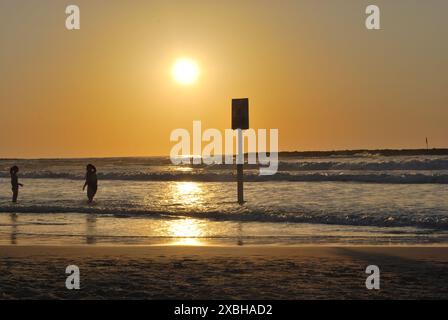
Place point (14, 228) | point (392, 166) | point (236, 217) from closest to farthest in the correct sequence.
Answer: point (14, 228), point (236, 217), point (392, 166)

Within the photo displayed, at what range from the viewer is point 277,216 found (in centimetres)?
1941

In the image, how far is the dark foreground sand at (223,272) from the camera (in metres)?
7.22

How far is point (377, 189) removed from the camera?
3011 cm

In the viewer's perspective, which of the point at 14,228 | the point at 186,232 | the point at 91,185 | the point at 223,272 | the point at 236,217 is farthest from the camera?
the point at 91,185

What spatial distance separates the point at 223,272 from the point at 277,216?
10.7m

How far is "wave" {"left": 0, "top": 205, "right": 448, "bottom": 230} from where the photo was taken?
687 inches

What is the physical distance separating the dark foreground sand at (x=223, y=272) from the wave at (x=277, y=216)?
18.8ft

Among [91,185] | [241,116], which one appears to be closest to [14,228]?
Result: [241,116]

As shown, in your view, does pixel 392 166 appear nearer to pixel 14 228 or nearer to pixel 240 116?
pixel 240 116
